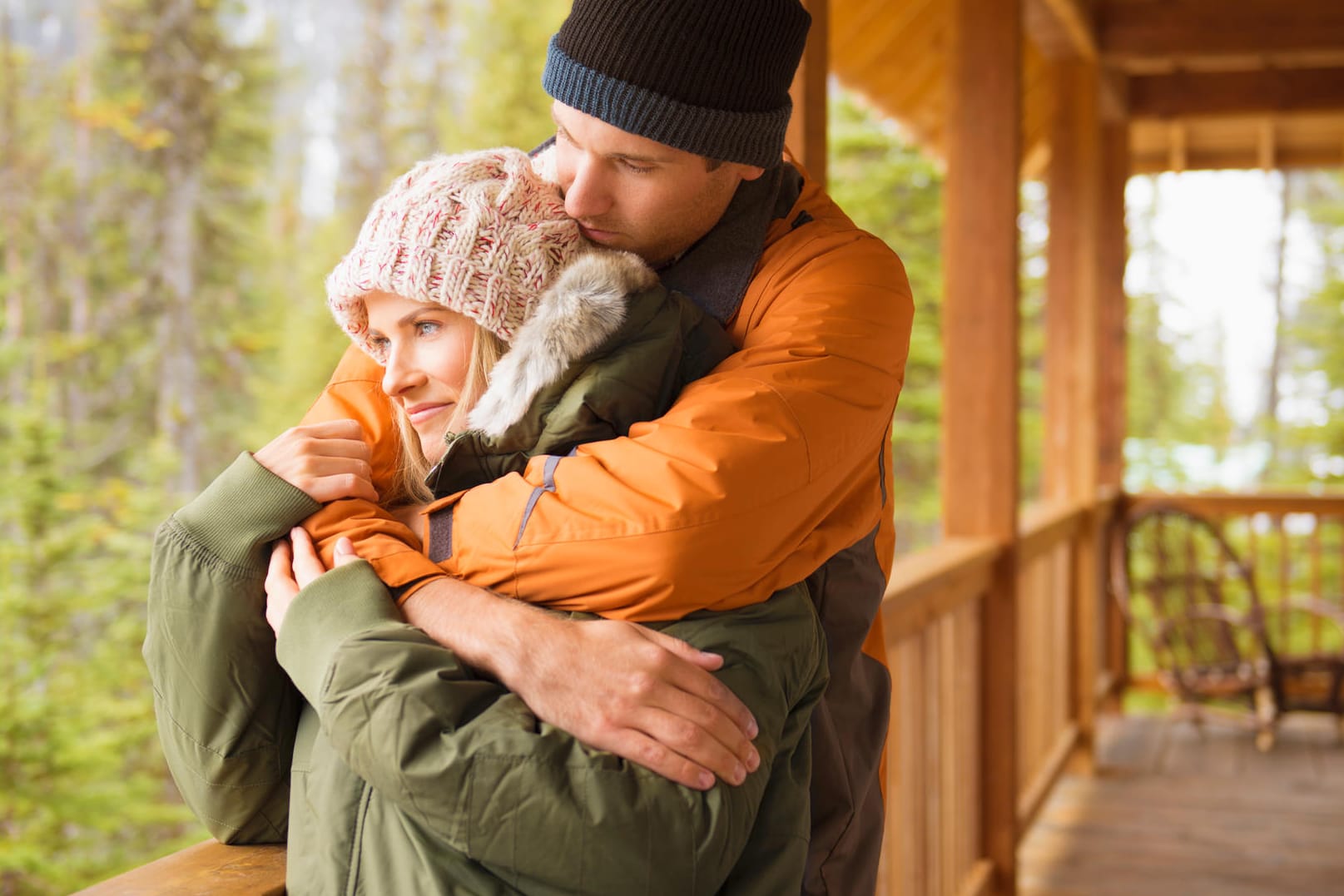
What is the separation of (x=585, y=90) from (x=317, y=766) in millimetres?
737

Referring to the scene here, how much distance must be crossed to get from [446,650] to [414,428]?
1.06 ft

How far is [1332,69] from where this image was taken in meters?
5.89

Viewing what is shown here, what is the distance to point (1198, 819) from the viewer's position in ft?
15.5

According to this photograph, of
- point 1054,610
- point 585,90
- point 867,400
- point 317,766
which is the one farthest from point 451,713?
point 1054,610

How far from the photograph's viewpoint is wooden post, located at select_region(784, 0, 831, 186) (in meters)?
2.07

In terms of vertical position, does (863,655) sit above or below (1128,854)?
above

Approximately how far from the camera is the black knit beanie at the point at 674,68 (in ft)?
4.29

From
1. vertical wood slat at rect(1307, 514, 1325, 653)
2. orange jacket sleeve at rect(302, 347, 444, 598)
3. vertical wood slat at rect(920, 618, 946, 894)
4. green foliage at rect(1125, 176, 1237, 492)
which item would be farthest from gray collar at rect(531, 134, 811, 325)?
green foliage at rect(1125, 176, 1237, 492)

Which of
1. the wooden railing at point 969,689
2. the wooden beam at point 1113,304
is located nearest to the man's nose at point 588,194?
the wooden railing at point 969,689

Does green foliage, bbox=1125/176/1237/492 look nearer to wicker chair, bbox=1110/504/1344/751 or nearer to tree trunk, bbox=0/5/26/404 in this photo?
wicker chair, bbox=1110/504/1344/751

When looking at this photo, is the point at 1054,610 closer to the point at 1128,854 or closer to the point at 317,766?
the point at 1128,854

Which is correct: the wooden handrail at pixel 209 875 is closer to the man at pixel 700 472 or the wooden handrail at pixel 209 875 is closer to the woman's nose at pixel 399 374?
the man at pixel 700 472

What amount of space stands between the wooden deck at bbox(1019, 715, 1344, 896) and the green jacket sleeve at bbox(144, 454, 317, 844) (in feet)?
11.4

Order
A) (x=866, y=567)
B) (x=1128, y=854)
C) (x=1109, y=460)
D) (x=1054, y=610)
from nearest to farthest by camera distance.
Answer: (x=866, y=567), (x=1128, y=854), (x=1054, y=610), (x=1109, y=460)
